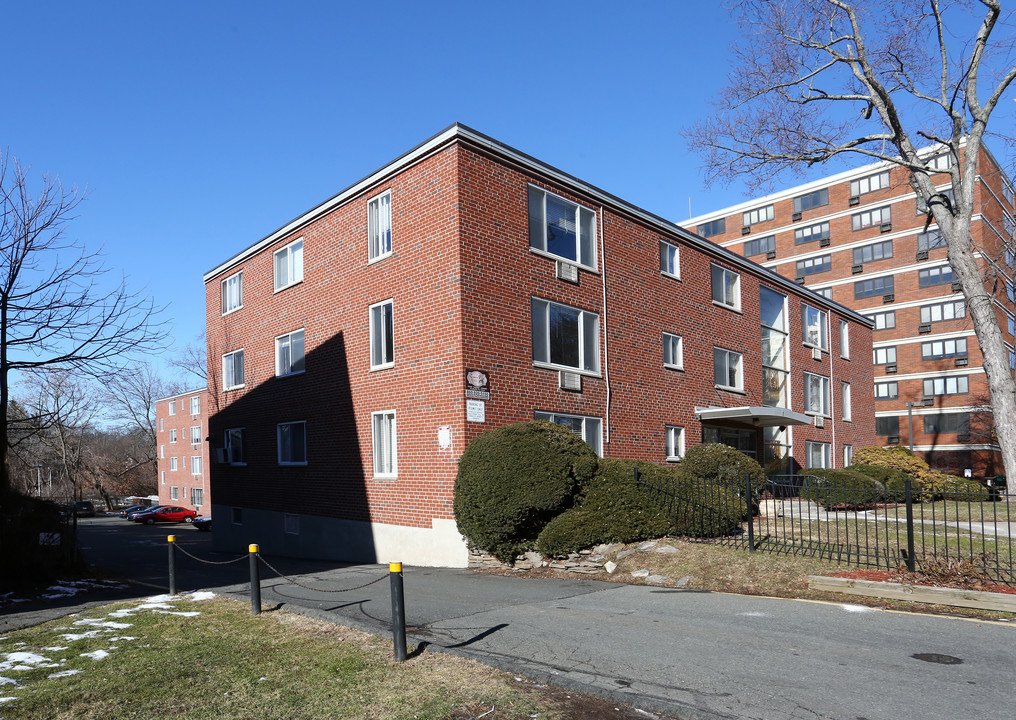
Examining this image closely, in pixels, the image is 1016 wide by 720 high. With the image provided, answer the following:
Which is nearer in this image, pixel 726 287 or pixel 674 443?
pixel 674 443

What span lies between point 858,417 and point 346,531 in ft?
79.6

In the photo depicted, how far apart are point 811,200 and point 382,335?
5293 cm

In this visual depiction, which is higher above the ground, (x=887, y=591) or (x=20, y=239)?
(x=20, y=239)

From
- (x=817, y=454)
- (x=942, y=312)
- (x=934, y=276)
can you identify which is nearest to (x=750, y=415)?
(x=817, y=454)

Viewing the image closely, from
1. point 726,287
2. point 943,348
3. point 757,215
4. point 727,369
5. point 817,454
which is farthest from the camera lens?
point 757,215

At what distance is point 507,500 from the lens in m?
13.6

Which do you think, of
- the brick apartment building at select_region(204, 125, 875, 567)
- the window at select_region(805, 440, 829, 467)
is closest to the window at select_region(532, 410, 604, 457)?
the brick apartment building at select_region(204, 125, 875, 567)

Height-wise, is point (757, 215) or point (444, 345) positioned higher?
point (757, 215)

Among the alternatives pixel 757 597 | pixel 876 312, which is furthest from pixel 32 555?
pixel 876 312

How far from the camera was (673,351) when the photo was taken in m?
21.7

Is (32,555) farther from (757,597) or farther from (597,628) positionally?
(757,597)

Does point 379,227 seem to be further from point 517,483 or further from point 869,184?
point 869,184

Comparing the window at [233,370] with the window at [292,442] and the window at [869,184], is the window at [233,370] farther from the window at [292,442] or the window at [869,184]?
the window at [869,184]

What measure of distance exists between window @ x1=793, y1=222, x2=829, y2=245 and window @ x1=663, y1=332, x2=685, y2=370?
44115mm
